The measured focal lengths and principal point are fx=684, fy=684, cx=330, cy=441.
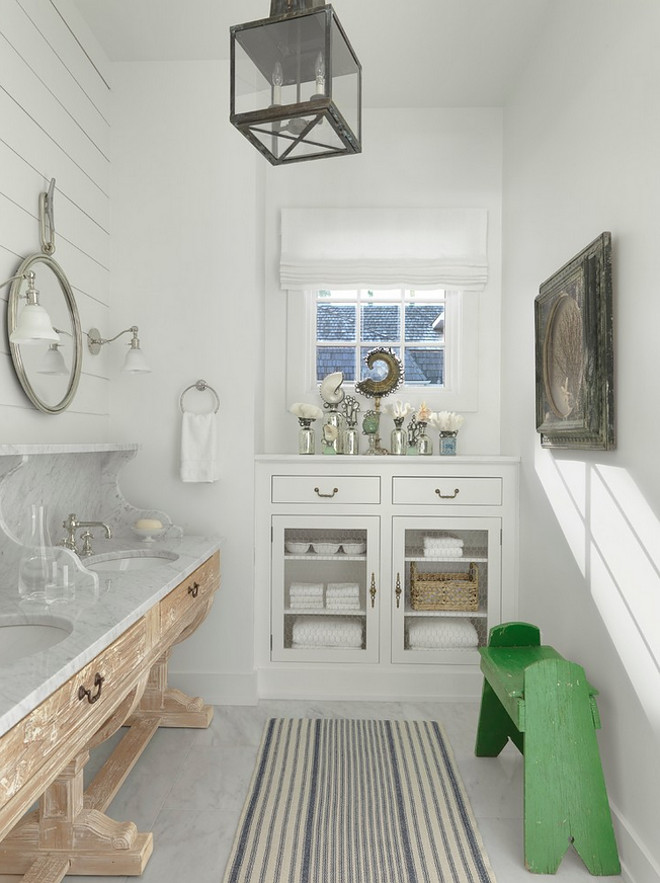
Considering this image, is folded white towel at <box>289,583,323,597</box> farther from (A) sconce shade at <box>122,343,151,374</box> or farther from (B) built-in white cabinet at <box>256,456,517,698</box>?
(A) sconce shade at <box>122,343,151,374</box>

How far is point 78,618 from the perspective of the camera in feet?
5.36

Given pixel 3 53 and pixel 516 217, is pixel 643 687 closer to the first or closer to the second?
pixel 516 217

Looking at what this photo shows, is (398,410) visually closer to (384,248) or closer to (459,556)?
(459,556)

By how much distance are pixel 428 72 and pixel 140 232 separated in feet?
5.11

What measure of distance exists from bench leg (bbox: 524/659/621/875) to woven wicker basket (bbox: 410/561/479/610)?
113cm

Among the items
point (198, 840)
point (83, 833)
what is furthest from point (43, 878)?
point (198, 840)

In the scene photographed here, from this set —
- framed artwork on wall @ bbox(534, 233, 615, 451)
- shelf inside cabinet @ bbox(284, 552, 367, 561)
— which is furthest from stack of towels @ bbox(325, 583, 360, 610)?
framed artwork on wall @ bbox(534, 233, 615, 451)

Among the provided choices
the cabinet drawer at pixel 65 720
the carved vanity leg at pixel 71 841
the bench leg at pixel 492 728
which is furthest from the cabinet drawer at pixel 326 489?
the carved vanity leg at pixel 71 841

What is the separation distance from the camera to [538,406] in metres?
2.75

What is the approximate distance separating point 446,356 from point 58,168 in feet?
6.59

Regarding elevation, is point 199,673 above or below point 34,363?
below

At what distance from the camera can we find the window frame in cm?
355

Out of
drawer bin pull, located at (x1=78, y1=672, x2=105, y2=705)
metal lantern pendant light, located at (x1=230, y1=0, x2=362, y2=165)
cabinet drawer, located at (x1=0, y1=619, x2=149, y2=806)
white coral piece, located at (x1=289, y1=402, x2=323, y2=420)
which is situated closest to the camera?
cabinet drawer, located at (x1=0, y1=619, x2=149, y2=806)

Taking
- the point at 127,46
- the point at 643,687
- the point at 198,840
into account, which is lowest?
the point at 198,840
